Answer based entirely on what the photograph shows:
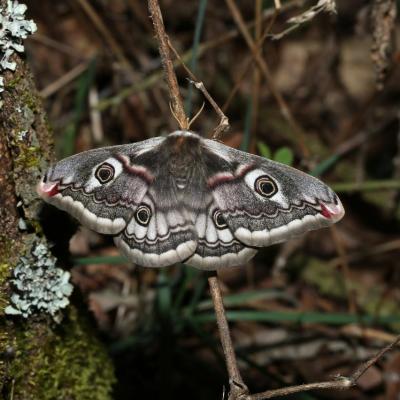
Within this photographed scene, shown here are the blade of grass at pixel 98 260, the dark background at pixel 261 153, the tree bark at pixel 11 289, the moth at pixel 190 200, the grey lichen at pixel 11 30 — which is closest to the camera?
the grey lichen at pixel 11 30

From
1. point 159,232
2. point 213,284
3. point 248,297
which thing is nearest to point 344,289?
point 248,297

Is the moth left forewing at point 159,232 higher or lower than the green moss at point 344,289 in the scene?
lower

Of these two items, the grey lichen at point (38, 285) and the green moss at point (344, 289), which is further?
the green moss at point (344, 289)

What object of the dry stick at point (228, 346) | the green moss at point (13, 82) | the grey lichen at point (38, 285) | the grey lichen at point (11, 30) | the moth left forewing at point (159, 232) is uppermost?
the grey lichen at point (11, 30)

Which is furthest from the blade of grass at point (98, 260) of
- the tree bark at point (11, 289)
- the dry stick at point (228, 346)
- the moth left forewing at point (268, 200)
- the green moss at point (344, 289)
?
the green moss at point (344, 289)

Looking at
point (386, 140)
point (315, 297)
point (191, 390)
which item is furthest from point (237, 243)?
point (386, 140)

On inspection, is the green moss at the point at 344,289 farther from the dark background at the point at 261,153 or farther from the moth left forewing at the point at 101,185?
the moth left forewing at the point at 101,185

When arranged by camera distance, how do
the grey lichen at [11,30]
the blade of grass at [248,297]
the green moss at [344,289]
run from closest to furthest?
1. the grey lichen at [11,30]
2. the blade of grass at [248,297]
3. the green moss at [344,289]
